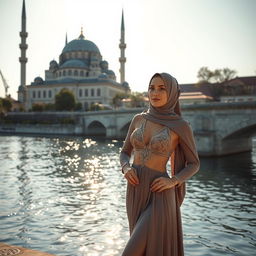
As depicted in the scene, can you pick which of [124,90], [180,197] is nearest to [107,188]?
[180,197]

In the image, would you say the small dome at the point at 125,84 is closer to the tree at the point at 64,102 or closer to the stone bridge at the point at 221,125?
the tree at the point at 64,102

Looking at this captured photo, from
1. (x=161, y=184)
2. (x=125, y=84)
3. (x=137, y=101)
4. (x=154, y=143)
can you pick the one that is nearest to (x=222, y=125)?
(x=154, y=143)

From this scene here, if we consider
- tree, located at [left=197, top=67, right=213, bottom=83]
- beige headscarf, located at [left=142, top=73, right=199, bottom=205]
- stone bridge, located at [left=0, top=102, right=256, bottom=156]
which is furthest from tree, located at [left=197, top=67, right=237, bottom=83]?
beige headscarf, located at [left=142, top=73, right=199, bottom=205]

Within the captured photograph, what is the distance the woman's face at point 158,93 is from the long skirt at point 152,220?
77 cm

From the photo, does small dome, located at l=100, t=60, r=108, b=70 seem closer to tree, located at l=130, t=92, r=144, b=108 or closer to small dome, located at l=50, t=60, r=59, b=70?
small dome, located at l=50, t=60, r=59, b=70

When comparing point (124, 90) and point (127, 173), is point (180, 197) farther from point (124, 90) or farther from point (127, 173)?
point (124, 90)

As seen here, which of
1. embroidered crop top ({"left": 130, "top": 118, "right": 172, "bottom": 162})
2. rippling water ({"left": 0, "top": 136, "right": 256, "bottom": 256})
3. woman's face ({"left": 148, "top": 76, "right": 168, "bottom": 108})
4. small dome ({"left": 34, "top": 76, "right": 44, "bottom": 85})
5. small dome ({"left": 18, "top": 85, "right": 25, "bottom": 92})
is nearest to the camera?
embroidered crop top ({"left": 130, "top": 118, "right": 172, "bottom": 162})

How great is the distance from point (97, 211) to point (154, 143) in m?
8.76

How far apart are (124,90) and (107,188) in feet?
291

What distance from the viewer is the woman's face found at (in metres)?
3.79

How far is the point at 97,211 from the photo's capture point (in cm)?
1186

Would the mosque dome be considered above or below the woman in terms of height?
above

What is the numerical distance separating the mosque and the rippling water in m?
75.6

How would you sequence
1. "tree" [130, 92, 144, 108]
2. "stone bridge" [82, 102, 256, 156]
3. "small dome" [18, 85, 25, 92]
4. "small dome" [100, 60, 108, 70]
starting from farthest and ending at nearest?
1. "small dome" [100, 60, 108, 70]
2. "small dome" [18, 85, 25, 92]
3. "tree" [130, 92, 144, 108]
4. "stone bridge" [82, 102, 256, 156]
